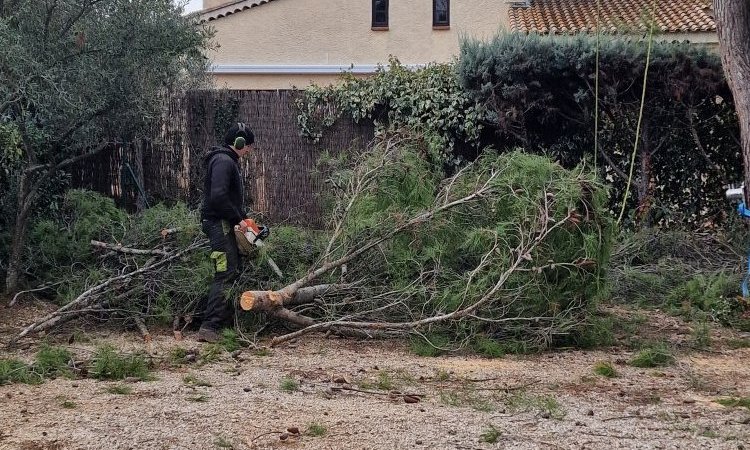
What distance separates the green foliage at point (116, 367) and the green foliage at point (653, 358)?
3554 millimetres

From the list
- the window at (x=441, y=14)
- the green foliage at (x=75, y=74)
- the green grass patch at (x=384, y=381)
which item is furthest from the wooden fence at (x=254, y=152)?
the window at (x=441, y=14)

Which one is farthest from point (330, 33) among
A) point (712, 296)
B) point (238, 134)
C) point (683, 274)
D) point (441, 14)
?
point (712, 296)

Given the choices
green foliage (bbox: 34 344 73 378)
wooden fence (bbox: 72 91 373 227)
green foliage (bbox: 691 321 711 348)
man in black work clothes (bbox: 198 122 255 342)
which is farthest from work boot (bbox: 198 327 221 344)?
wooden fence (bbox: 72 91 373 227)

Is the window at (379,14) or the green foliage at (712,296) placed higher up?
the window at (379,14)

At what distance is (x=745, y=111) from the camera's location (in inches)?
354

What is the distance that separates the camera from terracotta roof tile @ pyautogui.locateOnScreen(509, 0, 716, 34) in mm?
17641

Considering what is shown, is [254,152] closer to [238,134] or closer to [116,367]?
[238,134]

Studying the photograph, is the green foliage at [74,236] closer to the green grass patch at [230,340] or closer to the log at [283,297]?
the green grass patch at [230,340]

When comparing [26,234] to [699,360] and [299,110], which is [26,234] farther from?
[699,360]

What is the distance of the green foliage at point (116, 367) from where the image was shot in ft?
18.7

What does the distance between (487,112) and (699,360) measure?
17.4 ft

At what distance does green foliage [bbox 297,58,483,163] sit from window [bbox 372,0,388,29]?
926cm

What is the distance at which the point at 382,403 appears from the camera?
5.18 m

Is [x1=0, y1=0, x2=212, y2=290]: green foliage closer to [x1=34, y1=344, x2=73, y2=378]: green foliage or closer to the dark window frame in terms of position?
[x1=34, y1=344, x2=73, y2=378]: green foliage
